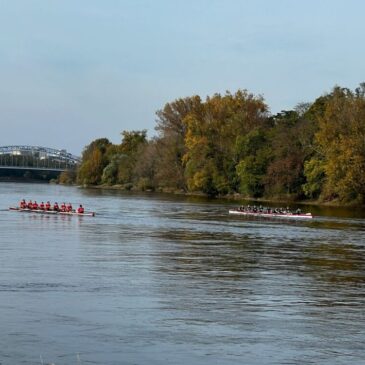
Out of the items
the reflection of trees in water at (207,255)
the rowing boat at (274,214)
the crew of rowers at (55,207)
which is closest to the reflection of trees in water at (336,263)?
the reflection of trees in water at (207,255)

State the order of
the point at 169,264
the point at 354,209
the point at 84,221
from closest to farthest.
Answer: the point at 169,264
the point at 84,221
the point at 354,209

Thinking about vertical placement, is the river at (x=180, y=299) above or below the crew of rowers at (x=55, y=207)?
below

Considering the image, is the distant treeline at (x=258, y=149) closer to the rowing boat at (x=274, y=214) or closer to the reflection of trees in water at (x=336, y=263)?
the rowing boat at (x=274, y=214)

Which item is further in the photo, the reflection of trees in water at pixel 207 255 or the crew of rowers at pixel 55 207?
the crew of rowers at pixel 55 207

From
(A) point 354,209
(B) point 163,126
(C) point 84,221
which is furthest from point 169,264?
(B) point 163,126

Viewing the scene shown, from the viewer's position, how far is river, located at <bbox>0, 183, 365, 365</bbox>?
74.2 ft

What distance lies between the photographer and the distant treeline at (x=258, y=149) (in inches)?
4082

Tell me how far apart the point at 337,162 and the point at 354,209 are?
6.48m

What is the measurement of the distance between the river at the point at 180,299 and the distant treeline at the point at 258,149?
49.2 meters

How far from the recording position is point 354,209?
101188mm

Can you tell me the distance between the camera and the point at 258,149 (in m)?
128

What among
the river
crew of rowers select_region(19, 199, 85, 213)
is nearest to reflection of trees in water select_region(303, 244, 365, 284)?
the river

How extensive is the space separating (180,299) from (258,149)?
326ft

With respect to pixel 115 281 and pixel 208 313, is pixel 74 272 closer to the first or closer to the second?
pixel 115 281
